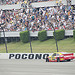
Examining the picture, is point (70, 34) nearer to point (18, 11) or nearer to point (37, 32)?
point (37, 32)

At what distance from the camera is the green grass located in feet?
107

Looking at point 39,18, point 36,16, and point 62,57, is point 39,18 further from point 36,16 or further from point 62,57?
point 62,57

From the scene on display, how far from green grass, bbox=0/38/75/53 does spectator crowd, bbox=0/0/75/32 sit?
2068 millimetres

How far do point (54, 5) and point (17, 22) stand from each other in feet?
21.1

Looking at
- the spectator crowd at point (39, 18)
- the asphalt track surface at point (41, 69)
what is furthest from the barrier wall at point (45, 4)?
the asphalt track surface at point (41, 69)

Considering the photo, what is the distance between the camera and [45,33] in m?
38.1

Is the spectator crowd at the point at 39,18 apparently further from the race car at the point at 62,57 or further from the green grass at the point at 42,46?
the race car at the point at 62,57

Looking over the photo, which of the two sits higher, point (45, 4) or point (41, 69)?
point (45, 4)

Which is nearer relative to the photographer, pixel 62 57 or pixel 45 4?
pixel 62 57

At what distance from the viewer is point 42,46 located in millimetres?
35531

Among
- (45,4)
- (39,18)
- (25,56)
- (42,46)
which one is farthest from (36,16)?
(25,56)

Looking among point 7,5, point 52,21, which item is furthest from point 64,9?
point 7,5

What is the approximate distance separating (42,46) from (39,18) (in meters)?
4.54

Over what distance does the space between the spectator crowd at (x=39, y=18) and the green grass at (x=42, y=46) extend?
2068mm
